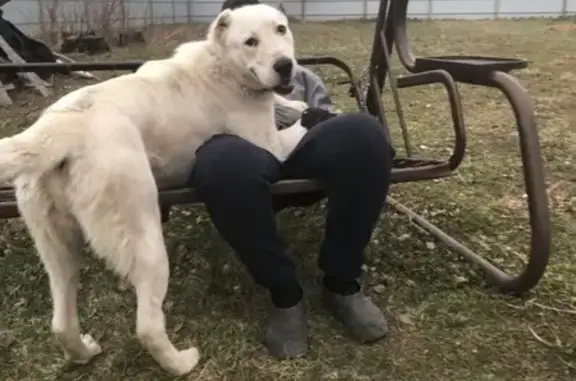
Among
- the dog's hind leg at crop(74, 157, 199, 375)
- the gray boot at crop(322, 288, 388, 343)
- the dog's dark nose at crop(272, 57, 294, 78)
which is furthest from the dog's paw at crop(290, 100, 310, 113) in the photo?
the dog's hind leg at crop(74, 157, 199, 375)

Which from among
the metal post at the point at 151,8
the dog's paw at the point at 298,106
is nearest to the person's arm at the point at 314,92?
the dog's paw at the point at 298,106

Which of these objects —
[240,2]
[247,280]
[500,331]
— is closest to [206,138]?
[247,280]

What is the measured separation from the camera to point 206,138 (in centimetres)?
200

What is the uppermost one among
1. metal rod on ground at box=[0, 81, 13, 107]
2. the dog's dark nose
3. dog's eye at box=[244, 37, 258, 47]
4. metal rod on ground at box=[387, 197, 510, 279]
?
dog's eye at box=[244, 37, 258, 47]

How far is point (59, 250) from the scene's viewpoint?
181 cm

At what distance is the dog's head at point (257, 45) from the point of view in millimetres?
2037

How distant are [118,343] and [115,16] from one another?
299 inches

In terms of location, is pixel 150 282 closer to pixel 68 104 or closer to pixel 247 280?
pixel 68 104

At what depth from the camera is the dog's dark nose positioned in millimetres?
2023

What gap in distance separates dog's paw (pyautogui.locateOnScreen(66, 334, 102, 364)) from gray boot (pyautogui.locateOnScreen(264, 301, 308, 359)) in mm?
446

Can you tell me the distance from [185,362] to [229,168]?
50 centimetres

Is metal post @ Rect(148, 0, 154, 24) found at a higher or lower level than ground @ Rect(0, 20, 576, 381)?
higher

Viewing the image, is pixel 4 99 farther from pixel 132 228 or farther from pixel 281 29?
pixel 132 228

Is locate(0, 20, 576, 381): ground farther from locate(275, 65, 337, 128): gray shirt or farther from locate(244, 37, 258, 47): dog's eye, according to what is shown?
locate(244, 37, 258, 47): dog's eye
